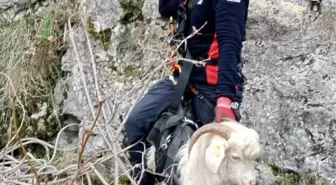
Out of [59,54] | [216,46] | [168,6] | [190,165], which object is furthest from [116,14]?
[190,165]

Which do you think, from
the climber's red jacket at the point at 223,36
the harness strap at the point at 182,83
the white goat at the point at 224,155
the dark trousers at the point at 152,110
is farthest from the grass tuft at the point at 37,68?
the white goat at the point at 224,155

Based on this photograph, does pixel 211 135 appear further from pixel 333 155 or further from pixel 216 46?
pixel 333 155

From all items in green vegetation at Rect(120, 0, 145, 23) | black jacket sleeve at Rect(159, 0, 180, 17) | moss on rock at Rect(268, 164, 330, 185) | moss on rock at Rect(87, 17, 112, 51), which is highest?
black jacket sleeve at Rect(159, 0, 180, 17)

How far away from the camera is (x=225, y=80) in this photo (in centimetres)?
407

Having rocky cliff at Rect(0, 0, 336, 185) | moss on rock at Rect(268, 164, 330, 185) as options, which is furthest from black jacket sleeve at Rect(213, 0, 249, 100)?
moss on rock at Rect(268, 164, 330, 185)

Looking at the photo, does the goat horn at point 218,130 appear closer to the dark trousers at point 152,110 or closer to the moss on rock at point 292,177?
the dark trousers at point 152,110

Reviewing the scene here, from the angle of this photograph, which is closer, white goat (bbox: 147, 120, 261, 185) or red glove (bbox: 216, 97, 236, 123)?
white goat (bbox: 147, 120, 261, 185)

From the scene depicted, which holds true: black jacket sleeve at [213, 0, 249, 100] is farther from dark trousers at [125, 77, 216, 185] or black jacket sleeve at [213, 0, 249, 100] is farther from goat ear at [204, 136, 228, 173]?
goat ear at [204, 136, 228, 173]

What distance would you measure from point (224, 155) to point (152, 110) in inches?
30.1

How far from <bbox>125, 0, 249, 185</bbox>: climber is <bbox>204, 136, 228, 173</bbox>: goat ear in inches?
9.7

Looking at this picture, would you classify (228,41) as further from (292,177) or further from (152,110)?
(292,177)

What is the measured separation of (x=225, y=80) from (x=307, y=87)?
1.33 meters

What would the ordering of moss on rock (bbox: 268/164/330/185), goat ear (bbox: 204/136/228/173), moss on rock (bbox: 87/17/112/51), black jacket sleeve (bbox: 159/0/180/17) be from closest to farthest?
goat ear (bbox: 204/136/228/173) < black jacket sleeve (bbox: 159/0/180/17) < moss on rock (bbox: 268/164/330/185) < moss on rock (bbox: 87/17/112/51)

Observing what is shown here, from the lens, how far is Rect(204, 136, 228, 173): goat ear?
377 cm
